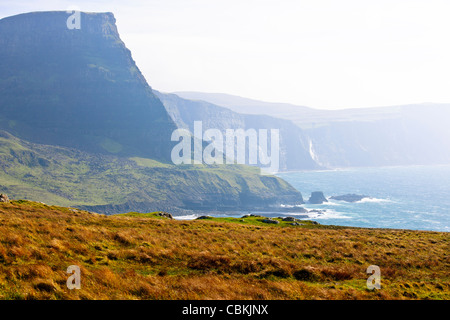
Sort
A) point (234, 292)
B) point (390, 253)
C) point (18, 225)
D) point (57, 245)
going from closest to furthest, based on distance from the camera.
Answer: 1. point (234, 292)
2. point (57, 245)
3. point (18, 225)
4. point (390, 253)

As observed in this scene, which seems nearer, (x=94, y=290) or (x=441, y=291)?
(x=94, y=290)

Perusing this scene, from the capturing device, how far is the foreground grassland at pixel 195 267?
13977mm

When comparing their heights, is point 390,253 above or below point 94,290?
below

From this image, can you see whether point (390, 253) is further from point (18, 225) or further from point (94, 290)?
point (18, 225)

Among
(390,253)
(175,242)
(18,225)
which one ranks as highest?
(18,225)

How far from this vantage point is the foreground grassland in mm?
13977

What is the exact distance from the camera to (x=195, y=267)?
19328 mm
